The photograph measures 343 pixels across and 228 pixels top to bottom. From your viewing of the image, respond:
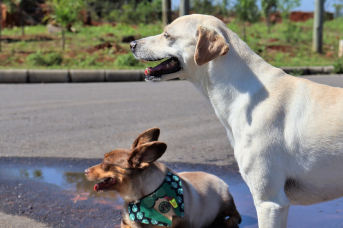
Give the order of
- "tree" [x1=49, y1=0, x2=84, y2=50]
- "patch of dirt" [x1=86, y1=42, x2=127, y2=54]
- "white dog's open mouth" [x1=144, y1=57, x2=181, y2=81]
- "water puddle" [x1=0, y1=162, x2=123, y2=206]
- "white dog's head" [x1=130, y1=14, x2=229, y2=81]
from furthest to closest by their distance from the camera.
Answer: "tree" [x1=49, y1=0, x2=84, y2=50] < "patch of dirt" [x1=86, y1=42, x2=127, y2=54] < "water puddle" [x1=0, y1=162, x2=123, y2=206] < "white dog's open mouth" [x1=144, y1=57, x2=181, y2=81] < "white dog's head" [x1=130, y1=14, x2=229, y2=81]

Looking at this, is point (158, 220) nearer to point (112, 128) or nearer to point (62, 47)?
point (112, 128)

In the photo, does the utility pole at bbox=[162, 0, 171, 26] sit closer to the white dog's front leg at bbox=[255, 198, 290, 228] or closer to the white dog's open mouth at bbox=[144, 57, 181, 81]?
the white dog's open mouth at bbox=[144, 57, 181, 81]

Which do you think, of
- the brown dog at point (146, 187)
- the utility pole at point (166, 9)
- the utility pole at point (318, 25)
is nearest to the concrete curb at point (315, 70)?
the utility pole at point (318, 25)

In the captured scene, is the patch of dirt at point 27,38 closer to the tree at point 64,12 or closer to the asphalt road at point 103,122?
the tree at point 64,12

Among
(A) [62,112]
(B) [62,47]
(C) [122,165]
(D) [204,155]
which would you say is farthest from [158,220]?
(B) [62,47]

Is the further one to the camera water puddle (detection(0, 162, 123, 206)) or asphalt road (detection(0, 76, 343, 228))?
water puddle (detection(0, 162, 123, 206))

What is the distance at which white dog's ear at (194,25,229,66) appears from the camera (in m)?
2.71

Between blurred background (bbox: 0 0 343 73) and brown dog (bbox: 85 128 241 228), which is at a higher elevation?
brown dog (bbox: 85 128 241 228)

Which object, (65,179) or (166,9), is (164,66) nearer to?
(65,179)

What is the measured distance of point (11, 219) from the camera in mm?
3572

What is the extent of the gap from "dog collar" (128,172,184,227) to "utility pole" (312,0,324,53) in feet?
47.8

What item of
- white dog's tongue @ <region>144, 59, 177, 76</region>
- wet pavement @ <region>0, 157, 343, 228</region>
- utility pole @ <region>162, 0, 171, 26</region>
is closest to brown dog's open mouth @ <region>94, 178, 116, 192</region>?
wet pavement @ <region>0, 157, 343, 228</region>

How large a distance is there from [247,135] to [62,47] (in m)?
13.6

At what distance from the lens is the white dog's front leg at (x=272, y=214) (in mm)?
2629
